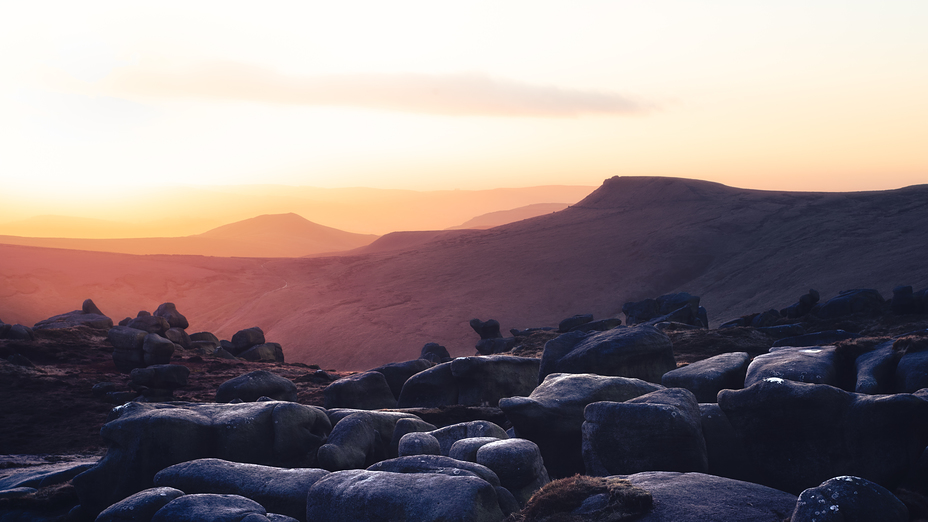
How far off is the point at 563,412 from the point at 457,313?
91.3 feet

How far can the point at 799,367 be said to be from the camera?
33.2ft

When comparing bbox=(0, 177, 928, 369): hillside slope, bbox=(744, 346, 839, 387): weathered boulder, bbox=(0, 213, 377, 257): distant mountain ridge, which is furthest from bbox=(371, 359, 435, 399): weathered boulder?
bbox=(0, 213, 377, 257): distant mountain ridge

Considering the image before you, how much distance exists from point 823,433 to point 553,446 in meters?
3.87

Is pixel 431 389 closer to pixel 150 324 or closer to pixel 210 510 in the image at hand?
pixel 210 510

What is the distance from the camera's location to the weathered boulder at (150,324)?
85.3 ft

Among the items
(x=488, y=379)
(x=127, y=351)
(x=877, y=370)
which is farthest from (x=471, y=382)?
(x=127, y=351)

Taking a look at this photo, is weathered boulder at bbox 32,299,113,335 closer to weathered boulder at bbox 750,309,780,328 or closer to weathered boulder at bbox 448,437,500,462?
weathered boulder at bbox 448,437,500,462

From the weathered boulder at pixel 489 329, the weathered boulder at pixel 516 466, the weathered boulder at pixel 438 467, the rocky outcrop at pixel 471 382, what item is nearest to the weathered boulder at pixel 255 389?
the rocky outcrop at pixel 471 382

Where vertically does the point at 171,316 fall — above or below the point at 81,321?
above

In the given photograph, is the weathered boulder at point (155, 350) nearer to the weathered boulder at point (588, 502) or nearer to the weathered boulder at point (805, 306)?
the weathered boulder at point (588, 502)

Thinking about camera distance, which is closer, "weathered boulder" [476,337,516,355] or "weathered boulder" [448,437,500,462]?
"weathered boulder" [448,437,500,462]

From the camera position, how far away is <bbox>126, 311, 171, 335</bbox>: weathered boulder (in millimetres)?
25984

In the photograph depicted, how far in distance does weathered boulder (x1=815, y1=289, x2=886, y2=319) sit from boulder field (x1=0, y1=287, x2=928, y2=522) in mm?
6192

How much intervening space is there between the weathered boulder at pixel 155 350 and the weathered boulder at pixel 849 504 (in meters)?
21.6
